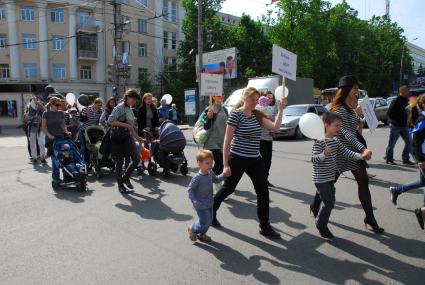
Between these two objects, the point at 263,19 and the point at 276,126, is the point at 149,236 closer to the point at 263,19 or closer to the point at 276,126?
the point at 276,126

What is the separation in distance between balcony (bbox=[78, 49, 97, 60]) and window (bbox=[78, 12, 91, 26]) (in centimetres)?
308

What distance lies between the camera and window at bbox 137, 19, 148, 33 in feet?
167

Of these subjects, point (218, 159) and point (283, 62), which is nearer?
point (283, 62)

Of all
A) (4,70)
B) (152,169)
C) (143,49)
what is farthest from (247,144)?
(143,49)

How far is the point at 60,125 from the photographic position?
808 centimetres

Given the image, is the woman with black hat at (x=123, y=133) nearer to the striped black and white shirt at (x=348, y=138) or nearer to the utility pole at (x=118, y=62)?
the striped black and white shirt at (x=348, y=138)

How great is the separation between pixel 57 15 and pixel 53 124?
4207cm

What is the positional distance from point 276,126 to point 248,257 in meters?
1.59

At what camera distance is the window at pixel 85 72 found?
47250 millimetres

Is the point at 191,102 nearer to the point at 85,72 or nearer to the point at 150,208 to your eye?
the point at 150,208

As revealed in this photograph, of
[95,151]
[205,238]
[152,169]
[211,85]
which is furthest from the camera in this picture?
[211,85]

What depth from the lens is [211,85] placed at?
9789mm

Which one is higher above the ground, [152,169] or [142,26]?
[142,26]

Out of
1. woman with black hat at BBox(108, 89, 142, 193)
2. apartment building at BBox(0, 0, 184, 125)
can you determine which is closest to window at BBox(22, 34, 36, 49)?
apartment building at BBox(0, 0, 184, 125)
